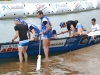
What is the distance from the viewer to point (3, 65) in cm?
950

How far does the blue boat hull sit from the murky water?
0.31m

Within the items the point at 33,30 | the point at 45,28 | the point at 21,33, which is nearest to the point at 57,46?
the point at 33,30

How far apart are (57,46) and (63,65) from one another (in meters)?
1.93

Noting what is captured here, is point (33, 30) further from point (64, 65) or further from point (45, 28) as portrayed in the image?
point (64, 65)

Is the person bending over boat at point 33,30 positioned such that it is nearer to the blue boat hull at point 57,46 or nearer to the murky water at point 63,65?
the blue boat hull at point 57,46

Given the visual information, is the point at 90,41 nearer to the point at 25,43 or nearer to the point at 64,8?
the point at 25,43

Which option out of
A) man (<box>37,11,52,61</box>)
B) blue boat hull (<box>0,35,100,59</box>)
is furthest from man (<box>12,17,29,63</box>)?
man (<box>37,11,52,61</box>)

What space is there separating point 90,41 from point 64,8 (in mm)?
19307

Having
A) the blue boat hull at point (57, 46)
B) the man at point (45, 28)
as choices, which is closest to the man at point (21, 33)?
the blue boat hull at point (57, 46)

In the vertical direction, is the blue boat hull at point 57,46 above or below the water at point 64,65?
above

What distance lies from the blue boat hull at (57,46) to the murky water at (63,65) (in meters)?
0.31

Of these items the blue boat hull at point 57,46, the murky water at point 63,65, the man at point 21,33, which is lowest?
the murky water at point 63,65

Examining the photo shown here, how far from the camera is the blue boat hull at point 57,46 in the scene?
9664 millimetres

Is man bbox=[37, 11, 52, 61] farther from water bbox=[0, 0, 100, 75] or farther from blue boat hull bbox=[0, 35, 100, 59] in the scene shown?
water bbox=[0, 0, 100, 75]
